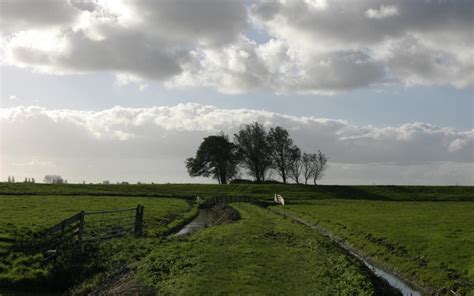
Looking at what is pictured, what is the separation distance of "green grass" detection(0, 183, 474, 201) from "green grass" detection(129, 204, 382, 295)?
70293 mm

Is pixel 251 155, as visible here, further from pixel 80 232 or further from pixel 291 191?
pixel 80 232

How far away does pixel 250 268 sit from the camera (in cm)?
2262

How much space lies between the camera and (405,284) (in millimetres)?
24297

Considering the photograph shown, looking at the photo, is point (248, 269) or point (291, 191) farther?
point (291, 191)

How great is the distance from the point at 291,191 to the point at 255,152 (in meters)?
37.1

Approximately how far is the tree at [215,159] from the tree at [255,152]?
113 inches

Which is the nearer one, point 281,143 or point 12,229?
point 12,229

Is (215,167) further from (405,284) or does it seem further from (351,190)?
(405,284)

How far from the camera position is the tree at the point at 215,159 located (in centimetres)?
14800

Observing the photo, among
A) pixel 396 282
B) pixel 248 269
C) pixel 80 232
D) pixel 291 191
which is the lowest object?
pixel 396 282

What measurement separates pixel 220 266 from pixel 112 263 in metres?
5.59

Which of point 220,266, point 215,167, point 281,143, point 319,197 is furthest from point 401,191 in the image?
point 220,266

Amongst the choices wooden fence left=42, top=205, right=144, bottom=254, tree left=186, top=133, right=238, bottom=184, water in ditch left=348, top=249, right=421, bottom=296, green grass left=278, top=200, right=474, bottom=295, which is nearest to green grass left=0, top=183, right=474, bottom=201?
tree left=186, top=133, right=238, bottom=184

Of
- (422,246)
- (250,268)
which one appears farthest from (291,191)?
(250,268)
